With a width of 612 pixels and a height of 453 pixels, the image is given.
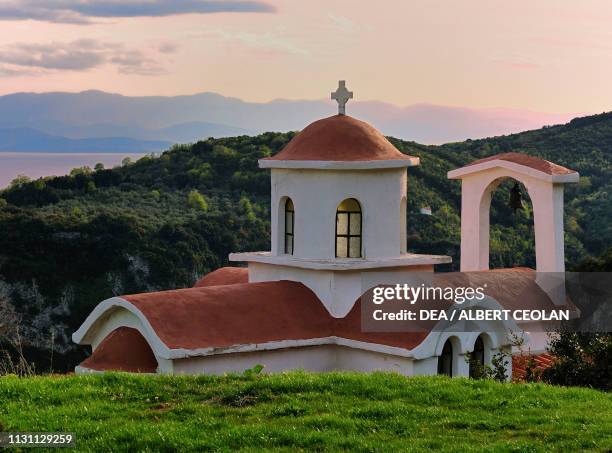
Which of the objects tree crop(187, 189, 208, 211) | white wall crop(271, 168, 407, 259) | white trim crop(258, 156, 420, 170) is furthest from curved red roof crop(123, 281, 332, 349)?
tree crop(187, 189, 208, 211)

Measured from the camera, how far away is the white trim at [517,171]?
18.3 metres

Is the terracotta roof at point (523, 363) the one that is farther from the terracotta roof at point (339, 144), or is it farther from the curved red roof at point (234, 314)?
the terracotta roof at point (339, 144)

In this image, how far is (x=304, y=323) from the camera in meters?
16.6

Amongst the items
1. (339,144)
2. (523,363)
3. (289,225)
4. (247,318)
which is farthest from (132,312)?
(523,363)

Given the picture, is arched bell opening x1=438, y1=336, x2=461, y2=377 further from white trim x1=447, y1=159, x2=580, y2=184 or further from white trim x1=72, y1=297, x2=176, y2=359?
white trim x1=72, y1=297, x2=176, y2=359

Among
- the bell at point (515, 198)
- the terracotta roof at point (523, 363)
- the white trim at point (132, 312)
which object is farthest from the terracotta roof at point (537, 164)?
the white trim at point (132, 312)

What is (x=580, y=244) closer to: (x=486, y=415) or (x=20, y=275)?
(x=20, y=275)

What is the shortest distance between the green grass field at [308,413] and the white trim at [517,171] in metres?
6.45

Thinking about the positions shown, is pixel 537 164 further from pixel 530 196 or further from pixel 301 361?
pixel 301 361

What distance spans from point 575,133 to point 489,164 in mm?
46929

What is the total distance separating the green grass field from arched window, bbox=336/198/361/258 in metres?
5.22

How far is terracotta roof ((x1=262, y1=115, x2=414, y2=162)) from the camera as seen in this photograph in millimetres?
17250

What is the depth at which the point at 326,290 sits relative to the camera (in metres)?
17.0

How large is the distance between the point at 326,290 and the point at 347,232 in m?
1.27
